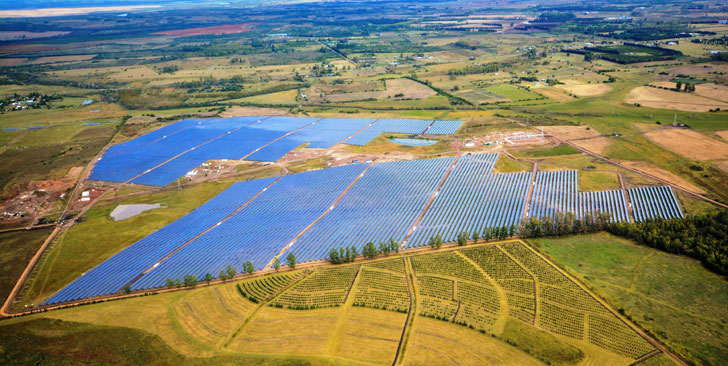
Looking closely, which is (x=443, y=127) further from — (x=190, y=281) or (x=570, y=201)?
(x=190, y=281)

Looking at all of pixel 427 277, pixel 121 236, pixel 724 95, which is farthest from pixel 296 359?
pixel 724 95

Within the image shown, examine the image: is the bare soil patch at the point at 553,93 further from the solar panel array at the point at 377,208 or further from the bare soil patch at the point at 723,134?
the solar panel array at the point at 377,208

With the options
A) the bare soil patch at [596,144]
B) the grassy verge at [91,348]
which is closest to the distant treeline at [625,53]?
the bare soil patch at [596,144]

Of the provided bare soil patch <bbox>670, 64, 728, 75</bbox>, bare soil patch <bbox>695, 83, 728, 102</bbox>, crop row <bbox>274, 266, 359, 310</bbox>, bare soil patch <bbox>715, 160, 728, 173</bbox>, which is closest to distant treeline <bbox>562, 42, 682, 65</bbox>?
bare soil patch <bbox>670, 64, 728, 75</bbox>

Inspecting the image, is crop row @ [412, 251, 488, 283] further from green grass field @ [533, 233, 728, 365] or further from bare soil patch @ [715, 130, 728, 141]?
bare soil patch @ [715, 130, 728, 141]

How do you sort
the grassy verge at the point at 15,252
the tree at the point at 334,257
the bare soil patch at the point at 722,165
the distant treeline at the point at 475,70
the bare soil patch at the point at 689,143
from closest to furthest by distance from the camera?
the grassy verge at the point at 15,252 < the tree at the point at 334,257 < the bare soil patch at the point at 722,165 < the bare soil patch at the point at 689,143 < the distant treeline at the point at 475,70

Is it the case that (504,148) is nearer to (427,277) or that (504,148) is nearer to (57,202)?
(427,277)

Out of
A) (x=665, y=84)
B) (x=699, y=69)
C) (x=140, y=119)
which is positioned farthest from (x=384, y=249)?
(x=699, y=69)
